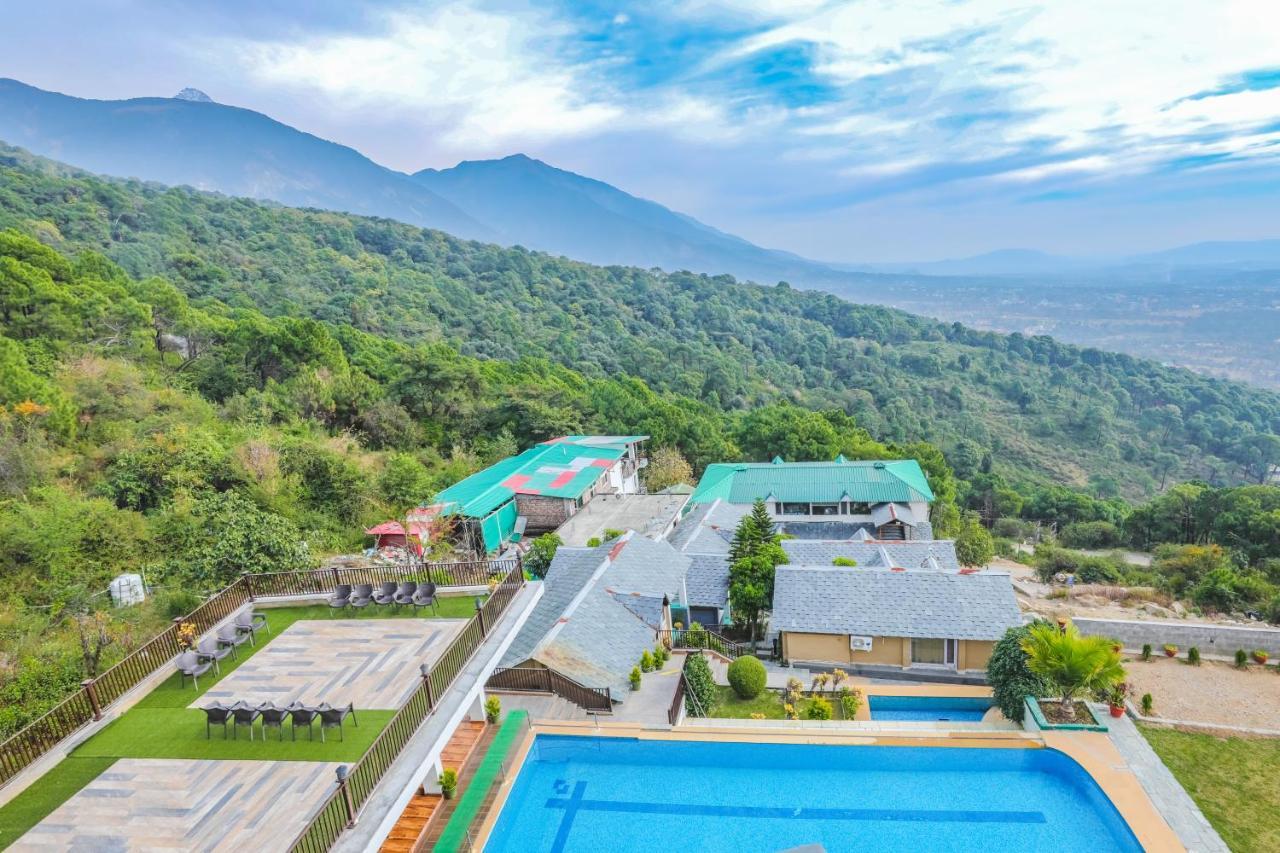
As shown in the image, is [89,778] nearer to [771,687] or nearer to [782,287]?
[771,687]

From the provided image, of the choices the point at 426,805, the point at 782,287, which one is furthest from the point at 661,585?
the point at 782,287

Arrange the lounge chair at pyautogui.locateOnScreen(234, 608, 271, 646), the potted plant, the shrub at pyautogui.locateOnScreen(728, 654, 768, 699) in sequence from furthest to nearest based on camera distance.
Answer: the shrub at pyautogui.locateOnScreen(728, 654, 768, 699), the lounge chair at pyautogui.locateOnScreen(234, 608, 271, 646), the potted plant

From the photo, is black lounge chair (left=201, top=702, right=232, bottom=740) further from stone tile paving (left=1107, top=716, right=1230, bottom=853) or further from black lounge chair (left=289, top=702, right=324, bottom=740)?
stone tile paving (left=1107, top=716, right=1230, bottom=853)

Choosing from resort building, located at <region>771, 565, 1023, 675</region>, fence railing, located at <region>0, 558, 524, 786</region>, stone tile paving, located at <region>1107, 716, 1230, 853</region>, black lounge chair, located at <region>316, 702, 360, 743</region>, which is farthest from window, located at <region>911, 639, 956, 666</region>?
black lounge chair, located at <region>316, 702, 360, 743</region>

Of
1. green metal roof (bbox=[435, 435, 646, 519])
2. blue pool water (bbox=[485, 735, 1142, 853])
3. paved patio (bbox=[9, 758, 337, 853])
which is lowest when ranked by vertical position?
blue pool water (bbox=[485, 735, 1142, 853])

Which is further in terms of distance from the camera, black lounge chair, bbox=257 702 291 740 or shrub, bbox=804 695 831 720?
shrub, bbox=804 695 831 720

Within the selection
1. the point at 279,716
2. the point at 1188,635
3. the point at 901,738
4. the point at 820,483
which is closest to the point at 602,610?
the point at 901,738
